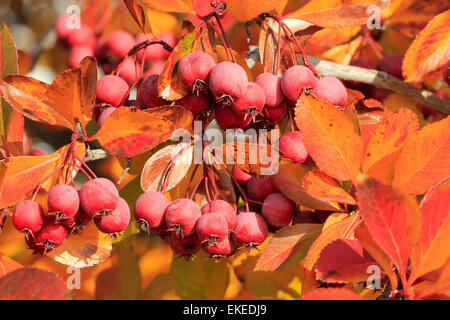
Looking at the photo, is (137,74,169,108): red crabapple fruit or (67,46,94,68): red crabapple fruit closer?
(137,74,169,108): red crabapple fruit

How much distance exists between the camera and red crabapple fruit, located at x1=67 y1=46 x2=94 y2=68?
1.65 m

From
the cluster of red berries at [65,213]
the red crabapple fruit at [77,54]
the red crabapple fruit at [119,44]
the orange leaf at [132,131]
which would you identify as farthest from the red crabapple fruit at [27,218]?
the red crabapple fruit at [77,54]

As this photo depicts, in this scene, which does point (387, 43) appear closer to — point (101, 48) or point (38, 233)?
point (101, 48)

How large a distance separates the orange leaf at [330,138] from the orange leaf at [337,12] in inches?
12.3

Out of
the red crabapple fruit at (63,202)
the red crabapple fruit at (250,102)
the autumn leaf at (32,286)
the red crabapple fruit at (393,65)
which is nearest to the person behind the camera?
the autumn leaf at (32,286)

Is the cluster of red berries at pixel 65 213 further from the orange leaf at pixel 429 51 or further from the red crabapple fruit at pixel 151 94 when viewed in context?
the orange leaf at pixel 429 51

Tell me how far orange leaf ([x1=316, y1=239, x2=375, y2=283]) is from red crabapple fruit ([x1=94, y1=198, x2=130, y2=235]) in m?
0.34

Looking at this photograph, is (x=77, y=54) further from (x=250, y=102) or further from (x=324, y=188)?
(x=324, y=188)

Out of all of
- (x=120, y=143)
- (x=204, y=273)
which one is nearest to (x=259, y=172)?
(x=120, y=143)

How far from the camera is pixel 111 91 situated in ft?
3.30

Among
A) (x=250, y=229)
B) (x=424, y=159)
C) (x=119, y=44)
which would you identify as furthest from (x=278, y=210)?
(x=119, y=44)

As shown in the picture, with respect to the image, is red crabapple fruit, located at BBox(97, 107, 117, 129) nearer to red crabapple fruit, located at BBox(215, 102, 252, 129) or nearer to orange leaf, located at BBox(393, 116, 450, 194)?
red crabapple fruit, located at BBox(215, 102, 252, 129)

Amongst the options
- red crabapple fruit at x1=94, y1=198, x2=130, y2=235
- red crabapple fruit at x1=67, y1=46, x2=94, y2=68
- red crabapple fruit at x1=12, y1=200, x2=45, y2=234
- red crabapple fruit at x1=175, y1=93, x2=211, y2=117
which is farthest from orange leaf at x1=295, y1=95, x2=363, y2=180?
red crabapple fruit at x1=67, y1=46, x2=94, y2=68

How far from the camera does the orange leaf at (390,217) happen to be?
564 millimetres
